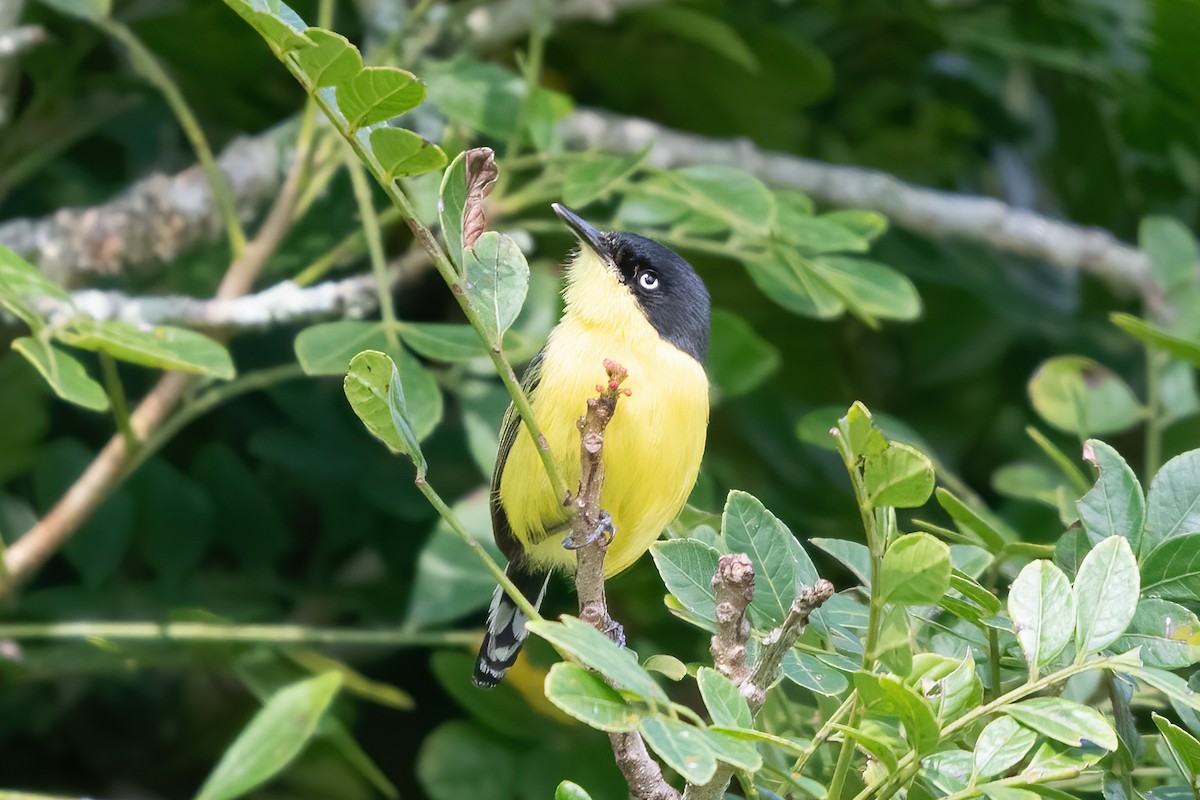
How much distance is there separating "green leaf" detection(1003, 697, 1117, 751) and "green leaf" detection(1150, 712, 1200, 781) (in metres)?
0.14

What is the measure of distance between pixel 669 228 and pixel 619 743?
5.42ft

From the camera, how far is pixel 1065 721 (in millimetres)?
1190

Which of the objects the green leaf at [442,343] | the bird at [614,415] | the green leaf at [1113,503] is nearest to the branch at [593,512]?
the bird at [614,415]

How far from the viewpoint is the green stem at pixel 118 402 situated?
2.25 m

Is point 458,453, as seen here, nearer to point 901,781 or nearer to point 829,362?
point 829,362

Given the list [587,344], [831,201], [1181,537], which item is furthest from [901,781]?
[831,201]

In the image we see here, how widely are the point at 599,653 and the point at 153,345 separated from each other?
1.16 meters

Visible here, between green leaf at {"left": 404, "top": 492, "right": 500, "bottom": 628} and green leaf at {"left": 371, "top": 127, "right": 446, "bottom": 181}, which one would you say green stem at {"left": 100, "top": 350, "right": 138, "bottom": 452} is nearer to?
green leaf at {"left": 404, "top": 492, "right": 500, "bottom": 628}

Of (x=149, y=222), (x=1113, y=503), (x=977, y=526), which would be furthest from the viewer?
(x=149, y=222)

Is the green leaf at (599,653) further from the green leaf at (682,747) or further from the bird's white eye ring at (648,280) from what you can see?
the bird's white eye ring at (648,280)

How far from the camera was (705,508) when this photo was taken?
95.0 inches

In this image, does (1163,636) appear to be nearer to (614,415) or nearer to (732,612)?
(732,612)

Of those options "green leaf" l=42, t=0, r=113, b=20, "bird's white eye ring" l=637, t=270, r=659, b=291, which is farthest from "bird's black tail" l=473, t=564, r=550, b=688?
"green leaf" l=42, t=0, r=113, b=20

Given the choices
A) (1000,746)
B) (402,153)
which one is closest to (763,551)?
(1000,746)
